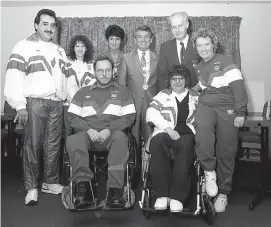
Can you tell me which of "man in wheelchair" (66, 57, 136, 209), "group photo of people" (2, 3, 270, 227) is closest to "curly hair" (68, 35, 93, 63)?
"group photo of people" (2, 3, 270, 227)

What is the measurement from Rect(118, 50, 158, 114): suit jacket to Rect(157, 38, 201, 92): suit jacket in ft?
0.29

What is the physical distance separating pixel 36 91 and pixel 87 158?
29.2 inches

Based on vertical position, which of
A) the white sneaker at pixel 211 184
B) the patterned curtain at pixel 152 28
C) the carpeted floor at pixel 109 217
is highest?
the patterned curtain at pixel 152 28

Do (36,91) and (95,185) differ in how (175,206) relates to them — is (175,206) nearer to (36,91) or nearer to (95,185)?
(95,185)

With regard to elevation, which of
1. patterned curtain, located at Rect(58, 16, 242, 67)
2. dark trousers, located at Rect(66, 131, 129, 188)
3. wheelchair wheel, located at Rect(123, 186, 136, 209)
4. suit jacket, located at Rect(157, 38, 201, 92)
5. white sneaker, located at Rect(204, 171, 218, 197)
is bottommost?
wheelchair wheel, located at Rect(123, 186, 136, 209)

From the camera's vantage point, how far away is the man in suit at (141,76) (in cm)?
343

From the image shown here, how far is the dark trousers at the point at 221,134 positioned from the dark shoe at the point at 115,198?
70cm

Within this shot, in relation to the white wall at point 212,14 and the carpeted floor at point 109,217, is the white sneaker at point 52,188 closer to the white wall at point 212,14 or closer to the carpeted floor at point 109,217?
the carpeted floor at point 109,217

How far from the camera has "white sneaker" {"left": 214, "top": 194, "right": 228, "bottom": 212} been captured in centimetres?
277

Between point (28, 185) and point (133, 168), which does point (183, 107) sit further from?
point (28, 185)

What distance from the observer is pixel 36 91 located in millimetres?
2906

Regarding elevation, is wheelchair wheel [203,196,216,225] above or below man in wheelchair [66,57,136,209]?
below

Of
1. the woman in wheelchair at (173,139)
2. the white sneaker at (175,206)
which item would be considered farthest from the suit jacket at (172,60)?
the white sneaker at (175,206)

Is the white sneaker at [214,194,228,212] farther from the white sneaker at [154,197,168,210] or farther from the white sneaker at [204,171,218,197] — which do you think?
the white sneaker at [154,197,168,210]
